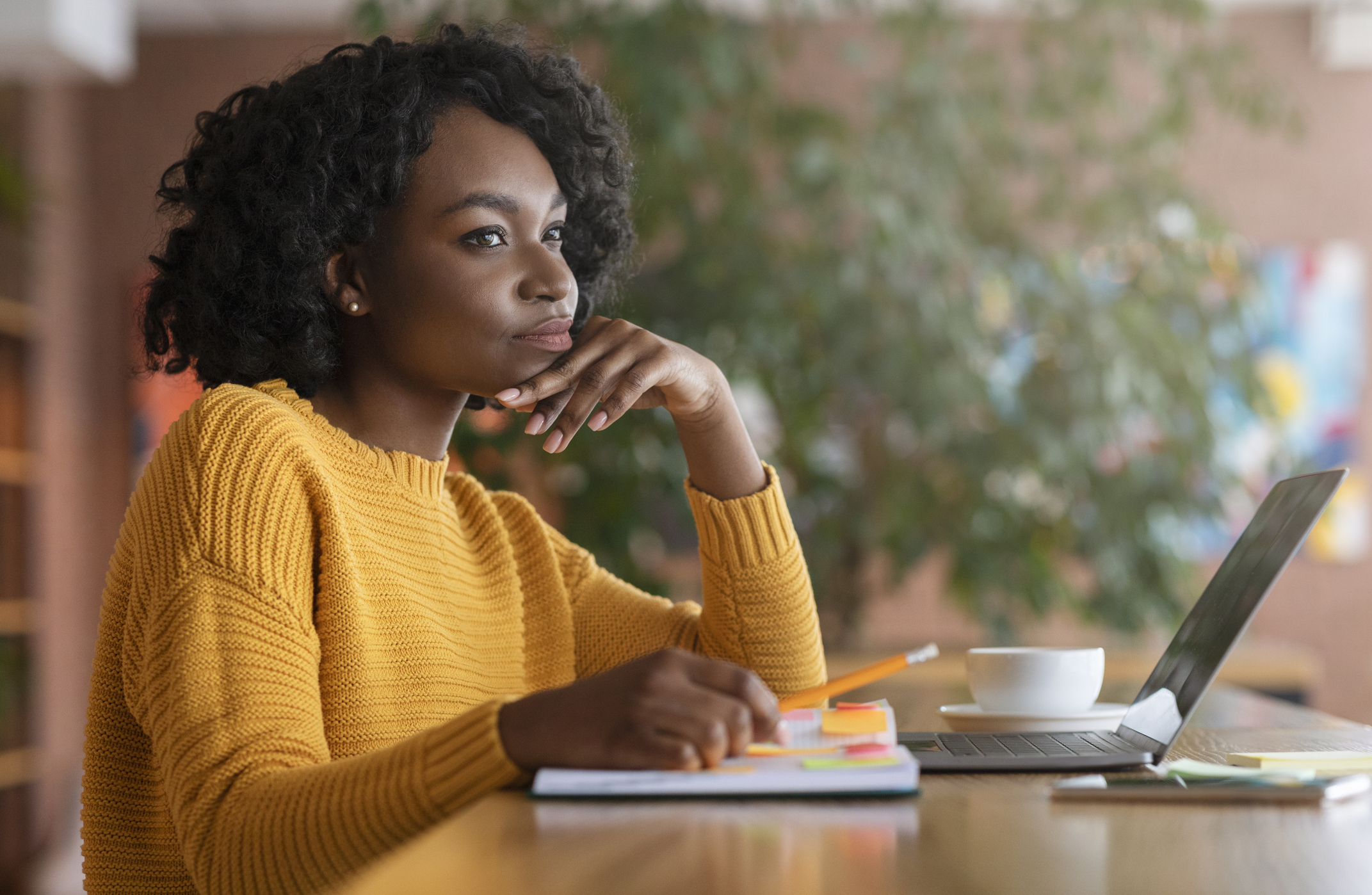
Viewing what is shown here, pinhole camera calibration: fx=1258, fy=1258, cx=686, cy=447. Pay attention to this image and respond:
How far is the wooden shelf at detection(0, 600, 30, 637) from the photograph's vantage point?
143 inches

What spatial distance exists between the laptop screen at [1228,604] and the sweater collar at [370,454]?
1.96ft

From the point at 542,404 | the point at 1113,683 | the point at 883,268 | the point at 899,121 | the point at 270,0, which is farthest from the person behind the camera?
the point at 270,0

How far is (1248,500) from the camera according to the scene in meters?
3.42

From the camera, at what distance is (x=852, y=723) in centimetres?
74

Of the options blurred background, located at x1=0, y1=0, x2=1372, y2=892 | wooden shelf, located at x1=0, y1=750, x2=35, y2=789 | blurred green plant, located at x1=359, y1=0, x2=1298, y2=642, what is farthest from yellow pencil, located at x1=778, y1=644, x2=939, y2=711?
wooden shelf, located at x1=0, y1=750, x2=35, y2=789

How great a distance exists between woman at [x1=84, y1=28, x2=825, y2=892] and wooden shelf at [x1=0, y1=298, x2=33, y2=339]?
9.36 feet

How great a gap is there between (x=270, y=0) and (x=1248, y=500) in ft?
10.6

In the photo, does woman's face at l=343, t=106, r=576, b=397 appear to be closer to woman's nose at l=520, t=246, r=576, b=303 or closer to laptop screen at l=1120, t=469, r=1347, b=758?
woman's nose at l=520, t=246, r=576, b=303

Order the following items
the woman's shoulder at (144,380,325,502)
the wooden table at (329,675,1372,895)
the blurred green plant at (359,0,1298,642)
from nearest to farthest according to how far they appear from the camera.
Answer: the wooden table at (329,675,1372,895), the woman's shoulder at (144,380,325,502), the blurred green plant at (359,0,1298,642)

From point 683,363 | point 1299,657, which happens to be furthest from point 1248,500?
point 683,363

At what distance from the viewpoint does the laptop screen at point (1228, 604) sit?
2.43 ft

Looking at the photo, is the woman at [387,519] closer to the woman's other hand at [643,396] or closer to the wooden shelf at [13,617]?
the woman's other hand at [643,396]

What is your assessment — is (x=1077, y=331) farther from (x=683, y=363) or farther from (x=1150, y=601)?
(x=683, y=363)

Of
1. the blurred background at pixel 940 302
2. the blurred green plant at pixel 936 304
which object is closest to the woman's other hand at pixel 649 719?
the blurred background at pixel 940 302
